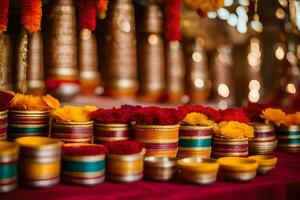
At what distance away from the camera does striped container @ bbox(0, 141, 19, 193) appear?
0.97 meters

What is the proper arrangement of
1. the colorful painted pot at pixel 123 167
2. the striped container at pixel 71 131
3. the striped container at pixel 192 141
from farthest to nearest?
1. the striped container at pixel 192 141
2. the striped container at pixel 71 131
3. the colorful painted pot at pixel 123 167

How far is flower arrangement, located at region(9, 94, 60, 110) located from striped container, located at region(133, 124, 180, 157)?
0.27m

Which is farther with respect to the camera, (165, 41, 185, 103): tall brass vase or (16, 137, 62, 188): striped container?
(165, 41, 185, 103): tall brass vase

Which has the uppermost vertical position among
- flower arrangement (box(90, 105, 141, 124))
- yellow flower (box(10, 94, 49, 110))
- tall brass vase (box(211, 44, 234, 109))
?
tall brass vase (box(211, 44, 234, 109))

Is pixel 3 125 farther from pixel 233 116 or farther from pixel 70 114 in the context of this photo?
pixel 233 116

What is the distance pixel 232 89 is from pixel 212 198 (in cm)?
145

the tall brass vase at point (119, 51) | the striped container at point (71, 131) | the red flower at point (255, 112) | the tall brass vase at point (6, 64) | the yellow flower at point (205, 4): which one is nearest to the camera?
the striped container at point (71, 131)

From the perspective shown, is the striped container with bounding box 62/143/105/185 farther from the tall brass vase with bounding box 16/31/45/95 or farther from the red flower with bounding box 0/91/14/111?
the tall brass vase with bounding box 16/31/45/95

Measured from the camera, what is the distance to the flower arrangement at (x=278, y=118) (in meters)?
1.66

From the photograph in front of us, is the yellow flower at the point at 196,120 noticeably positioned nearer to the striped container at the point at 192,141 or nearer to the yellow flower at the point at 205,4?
the striped container at the point at 192,141

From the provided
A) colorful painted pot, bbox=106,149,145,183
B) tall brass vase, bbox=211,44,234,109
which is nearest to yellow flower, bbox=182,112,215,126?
colorful painted pot, bbox=106,149,145,183

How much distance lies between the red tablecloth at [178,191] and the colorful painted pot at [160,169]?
0.7 inches

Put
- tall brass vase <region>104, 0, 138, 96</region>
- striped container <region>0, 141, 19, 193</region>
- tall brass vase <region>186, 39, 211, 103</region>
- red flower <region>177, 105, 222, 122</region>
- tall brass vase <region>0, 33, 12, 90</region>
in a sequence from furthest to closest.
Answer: tall brass vase <region>186, 39, 211, 103</region> < tall brass vase <region>104, 0, 138, 96</region> < tall brass vase <region>0, 33, 12, 90</region> < red flower <region>177, 105, 222, 122</region> < striped container <region>0, 141, 19, 193</region>

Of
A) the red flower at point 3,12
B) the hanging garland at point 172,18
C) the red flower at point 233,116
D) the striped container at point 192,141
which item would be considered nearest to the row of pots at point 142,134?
the striped container at point 192,141
